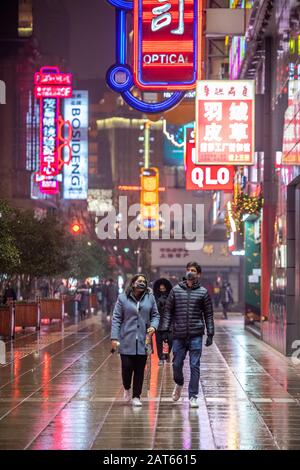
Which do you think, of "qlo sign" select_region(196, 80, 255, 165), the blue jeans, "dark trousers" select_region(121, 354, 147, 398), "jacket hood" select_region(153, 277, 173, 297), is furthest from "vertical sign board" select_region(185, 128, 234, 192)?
"dark trousers" select_region(121, 354, 147, 398)

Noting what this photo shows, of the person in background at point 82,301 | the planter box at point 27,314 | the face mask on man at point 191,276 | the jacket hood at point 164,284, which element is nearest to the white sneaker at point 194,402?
the face mask on man at point 191,276

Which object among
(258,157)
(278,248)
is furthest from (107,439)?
(258,157)

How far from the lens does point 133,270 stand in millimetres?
94562

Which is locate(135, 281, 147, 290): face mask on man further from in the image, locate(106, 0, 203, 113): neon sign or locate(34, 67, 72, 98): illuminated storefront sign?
locate(34, 67, 72, 98): illuminated storefront sign

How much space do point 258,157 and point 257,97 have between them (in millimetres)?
3207

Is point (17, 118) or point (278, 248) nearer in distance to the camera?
point (278, 248)

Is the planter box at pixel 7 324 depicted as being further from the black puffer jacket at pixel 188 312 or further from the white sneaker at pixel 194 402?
the white sneaker at pixel 194 402

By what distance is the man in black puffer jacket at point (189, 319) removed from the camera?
14.1 meters

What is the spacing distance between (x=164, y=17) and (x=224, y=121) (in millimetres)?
2928

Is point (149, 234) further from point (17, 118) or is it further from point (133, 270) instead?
point (17, 118)

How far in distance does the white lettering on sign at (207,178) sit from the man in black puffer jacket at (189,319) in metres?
24.3

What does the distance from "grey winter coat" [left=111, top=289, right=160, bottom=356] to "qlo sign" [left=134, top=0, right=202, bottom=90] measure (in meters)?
11.0

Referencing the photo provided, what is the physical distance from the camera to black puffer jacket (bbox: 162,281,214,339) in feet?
46.4

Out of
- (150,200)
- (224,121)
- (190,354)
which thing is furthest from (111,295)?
(190,354)
